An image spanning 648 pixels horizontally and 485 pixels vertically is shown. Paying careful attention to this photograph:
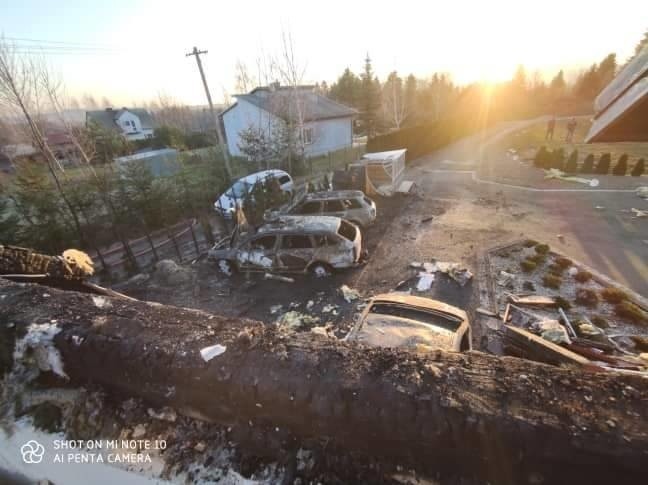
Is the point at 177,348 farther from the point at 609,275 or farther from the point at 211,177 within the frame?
the point at 211,177

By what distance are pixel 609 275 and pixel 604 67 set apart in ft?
182

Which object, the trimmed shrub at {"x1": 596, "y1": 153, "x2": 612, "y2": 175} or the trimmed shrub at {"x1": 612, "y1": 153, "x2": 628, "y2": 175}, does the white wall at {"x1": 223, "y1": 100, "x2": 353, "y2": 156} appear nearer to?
the trimmed shrub at {"x1": 596, "y1": 153, "x2": 612, "y2": 175}

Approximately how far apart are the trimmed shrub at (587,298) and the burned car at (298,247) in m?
4.88

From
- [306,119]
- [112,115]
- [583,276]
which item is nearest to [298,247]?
[583,276]

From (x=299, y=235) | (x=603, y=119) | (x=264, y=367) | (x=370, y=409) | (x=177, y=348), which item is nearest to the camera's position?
(x=370, y=409)

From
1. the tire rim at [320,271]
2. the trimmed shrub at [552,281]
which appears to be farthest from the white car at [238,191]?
the trimmed shrub at [552,281]

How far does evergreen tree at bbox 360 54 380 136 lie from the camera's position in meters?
30.9

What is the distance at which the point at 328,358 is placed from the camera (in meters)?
1.45

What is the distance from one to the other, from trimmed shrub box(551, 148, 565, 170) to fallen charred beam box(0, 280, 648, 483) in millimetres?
19566

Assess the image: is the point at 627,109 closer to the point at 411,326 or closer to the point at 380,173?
the point at 411,326

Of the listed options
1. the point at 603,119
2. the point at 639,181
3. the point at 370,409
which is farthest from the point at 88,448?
the point at 639,181

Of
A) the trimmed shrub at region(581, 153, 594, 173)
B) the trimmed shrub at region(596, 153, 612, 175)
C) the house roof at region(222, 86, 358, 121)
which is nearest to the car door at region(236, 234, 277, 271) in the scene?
the house roof at region(222, 86, 358, 121)

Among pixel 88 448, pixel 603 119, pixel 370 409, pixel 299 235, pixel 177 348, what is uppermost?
pixel 603 119

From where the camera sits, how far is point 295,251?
7848mm
